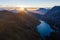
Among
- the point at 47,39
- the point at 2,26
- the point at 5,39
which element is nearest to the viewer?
the point at 5,39

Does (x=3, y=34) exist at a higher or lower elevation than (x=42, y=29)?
higher

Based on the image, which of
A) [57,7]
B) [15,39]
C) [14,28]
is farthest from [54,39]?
[57,7]

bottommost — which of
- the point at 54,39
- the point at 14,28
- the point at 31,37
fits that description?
the point at 54,39

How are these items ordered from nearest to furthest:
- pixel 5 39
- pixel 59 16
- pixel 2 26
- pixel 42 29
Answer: pixel 5 39 < pixel 2 26 < pixel 42 29 < pixel 59 16

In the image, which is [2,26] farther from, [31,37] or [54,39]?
[54,39]

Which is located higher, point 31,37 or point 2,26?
point 2,26

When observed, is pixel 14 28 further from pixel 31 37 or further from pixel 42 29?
pixel 42 29

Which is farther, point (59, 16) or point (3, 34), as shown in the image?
point (59, 16)

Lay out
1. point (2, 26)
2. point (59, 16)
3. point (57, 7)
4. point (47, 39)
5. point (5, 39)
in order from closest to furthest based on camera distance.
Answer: point (5, 39), point (2, 26), point (47, 39), point (59, 16), point (57, 7)

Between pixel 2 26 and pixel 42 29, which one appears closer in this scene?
pixel 2 26
